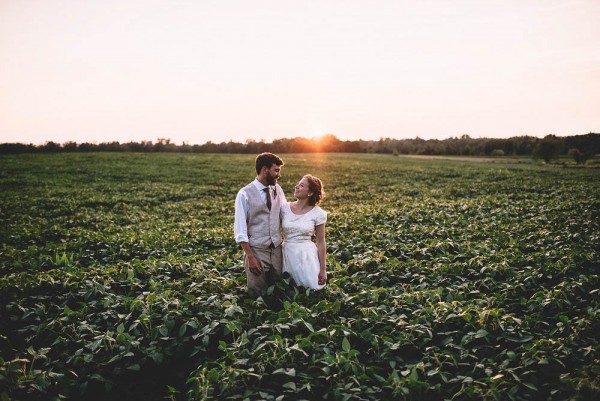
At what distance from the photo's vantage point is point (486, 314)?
219 inches

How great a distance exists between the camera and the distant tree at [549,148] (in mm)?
66250

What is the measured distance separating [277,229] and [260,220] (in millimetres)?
361

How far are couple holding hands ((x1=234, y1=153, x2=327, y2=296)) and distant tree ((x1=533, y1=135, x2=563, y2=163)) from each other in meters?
72.2

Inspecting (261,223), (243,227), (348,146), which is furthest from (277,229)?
(348,146)

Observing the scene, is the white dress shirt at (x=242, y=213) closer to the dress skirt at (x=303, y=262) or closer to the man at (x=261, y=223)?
the man at (x=261, y=223)

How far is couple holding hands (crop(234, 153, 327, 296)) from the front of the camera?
20.6 feet

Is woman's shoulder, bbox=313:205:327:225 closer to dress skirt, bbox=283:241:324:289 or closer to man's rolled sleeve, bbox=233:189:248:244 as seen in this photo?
dress skirt, bbox=283:241:324:289

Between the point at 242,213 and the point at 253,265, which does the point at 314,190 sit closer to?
the point at 242,213

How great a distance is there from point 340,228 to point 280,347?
28.3 ft

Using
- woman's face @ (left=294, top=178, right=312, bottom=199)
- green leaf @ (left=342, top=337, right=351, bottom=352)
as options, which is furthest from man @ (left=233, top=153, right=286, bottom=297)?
green leaf @ (left=342, top=337, right=351, bottom=352)

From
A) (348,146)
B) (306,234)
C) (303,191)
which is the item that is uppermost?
(348,146)

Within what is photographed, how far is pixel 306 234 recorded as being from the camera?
6.79m

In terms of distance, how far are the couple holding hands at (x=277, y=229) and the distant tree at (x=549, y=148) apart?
7215cm

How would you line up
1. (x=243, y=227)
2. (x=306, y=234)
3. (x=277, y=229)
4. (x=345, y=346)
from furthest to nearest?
1. (x=306, y=234)
2. (x=277, y=229)
3. (x=243, y=227)
4. (x=345, y=346)
